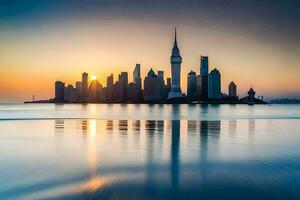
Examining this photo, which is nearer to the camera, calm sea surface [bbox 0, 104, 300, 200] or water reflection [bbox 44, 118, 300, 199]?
calm sea surface [bbox 0, 104, 300, 200]

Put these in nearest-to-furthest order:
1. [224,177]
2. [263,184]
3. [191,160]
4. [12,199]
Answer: [12,199], [263,184], [224,177], [191,160]

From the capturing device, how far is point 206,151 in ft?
87.5

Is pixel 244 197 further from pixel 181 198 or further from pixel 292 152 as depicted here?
pixel 292 152

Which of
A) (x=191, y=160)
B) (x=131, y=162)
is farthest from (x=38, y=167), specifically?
(x=191, y=160)

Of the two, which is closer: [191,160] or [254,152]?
[191,160]

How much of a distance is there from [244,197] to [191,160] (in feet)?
29.2

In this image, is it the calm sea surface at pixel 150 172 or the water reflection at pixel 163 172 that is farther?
the water reflection at pixel 163 172

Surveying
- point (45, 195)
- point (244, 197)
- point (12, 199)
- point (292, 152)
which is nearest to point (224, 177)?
point (244, 197)

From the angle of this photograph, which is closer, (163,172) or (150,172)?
(163,172)

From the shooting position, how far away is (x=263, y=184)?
631 inches

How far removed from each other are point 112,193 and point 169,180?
340 cm

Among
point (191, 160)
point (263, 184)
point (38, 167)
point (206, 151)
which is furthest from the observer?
point (206, 151)

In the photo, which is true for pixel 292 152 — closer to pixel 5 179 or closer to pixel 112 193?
pixel 112 193

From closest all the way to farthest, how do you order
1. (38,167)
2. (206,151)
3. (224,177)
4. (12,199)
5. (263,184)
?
1. (12,199)
2. (263,184)
3. (224,177)
4. (38,167)
5. (206,151)
